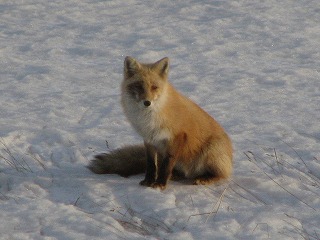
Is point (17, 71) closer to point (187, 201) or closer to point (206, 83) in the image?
point (206, 83)

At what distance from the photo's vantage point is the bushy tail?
627 centimetres

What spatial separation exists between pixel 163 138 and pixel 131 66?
76 centimetres

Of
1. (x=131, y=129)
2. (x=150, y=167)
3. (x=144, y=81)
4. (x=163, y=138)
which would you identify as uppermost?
(x=144, y=81)

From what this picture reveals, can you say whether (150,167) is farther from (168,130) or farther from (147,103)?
(147,103)

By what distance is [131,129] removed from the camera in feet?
25.9

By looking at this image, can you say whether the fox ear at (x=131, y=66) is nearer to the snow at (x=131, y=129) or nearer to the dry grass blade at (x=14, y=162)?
the snow at (x=131, y=129)

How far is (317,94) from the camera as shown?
9.17m

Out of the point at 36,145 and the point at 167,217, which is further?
the point at 36,145

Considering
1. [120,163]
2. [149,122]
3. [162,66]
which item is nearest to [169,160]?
[149,122]

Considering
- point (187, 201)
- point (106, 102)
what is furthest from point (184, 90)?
point (187, 201)

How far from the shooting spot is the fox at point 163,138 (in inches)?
227

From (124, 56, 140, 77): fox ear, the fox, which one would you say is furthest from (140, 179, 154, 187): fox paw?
(124, 56, 140, 77): fox ear

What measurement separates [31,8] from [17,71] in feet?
12.5

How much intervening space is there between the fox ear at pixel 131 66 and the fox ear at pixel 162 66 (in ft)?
0.62
